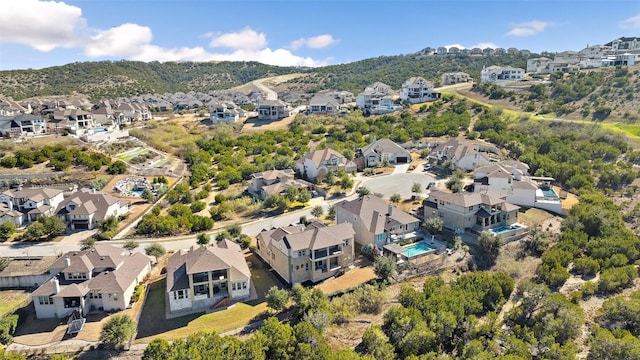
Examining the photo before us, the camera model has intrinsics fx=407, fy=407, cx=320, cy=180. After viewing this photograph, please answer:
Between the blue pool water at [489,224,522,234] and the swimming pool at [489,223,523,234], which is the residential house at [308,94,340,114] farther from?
the blue pool water at [489,224,522,234]

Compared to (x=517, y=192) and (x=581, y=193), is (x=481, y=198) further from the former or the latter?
(x=581, y=193)

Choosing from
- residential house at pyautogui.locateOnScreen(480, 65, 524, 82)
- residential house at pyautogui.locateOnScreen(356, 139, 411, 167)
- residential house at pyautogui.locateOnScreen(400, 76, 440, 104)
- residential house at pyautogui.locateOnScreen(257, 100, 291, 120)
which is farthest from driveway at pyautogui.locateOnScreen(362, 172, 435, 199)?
residential house at pyautogui.locateOnScreen(480, 65, 524, 82)

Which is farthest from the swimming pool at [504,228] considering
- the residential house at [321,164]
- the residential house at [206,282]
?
the residential house at [321,164]

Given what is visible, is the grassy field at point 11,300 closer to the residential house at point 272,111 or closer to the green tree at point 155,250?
the green tree at point 155,250

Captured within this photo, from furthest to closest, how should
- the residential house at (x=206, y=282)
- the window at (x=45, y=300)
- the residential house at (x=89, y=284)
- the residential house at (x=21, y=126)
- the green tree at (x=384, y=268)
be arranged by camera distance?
the residential house at (x=21, y=126)
the green tree at (x=384, y=268)
the residential house at (x=206, y=282)
the residential house at (x=89, y=284)
the window at (x=45, y=300)

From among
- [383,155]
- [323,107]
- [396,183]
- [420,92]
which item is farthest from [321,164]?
[420,92]

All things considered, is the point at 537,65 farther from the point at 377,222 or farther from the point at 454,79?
the point at 377,222
